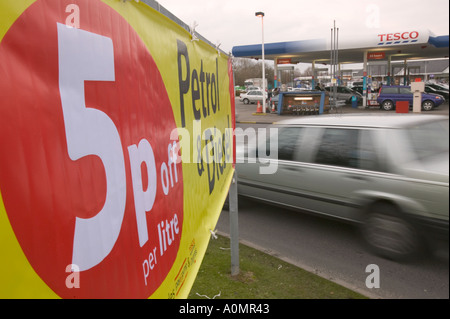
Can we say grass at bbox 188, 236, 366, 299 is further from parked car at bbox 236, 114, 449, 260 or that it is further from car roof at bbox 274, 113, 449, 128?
car roof at bbox 274, 113, 449, 128

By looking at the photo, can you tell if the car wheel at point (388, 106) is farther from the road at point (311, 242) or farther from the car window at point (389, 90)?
the road at point (311, 242)

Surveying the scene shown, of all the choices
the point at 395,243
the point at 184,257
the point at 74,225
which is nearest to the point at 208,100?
the point at 184,257

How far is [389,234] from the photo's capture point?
4.49 ft

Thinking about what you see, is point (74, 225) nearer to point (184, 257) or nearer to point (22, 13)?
point (22, 13)

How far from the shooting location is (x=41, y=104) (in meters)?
0.67

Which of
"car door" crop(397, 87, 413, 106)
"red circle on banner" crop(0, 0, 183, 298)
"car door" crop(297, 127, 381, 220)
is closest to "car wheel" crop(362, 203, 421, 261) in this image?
"car door" crop(397, 87, 413, 106)

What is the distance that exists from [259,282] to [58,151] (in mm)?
3011

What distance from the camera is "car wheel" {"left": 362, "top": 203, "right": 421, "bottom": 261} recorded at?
117cm

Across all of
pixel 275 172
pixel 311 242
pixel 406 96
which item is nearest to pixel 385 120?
pixel 311 242

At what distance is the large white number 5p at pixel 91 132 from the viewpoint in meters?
0.75

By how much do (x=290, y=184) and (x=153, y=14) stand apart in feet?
11.1

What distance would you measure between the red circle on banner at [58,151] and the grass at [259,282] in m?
2.14

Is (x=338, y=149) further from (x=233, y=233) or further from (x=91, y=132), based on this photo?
(x=91, y=132)
